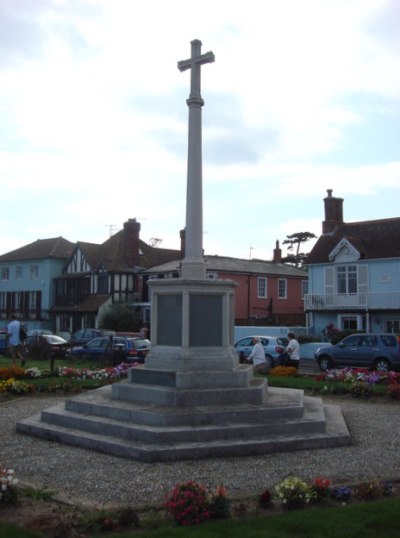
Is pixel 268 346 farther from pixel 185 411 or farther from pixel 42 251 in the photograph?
pixel 42 251

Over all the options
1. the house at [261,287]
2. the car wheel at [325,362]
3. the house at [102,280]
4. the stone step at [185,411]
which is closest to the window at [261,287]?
the house at [261,287]

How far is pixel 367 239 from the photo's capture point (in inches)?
1495

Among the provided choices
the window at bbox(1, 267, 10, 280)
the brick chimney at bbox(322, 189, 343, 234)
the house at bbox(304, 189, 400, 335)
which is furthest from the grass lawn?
the window at bbox(1, 267, 10, 280)

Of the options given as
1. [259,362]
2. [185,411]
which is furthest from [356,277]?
[185,411]

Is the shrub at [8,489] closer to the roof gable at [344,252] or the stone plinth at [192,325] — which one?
the stone plinth at [192,325]

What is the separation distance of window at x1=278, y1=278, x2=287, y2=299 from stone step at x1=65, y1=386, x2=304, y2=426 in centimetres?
3781

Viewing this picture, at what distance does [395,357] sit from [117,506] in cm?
1804

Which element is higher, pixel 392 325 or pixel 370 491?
pixel 392 325

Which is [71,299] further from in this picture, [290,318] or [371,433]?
[371,433]

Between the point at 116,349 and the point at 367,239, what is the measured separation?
65.2ft

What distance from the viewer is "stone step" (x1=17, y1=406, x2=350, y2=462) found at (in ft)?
26.8

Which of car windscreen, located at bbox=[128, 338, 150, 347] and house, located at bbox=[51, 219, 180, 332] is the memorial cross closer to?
car windscreen, located at bbox=[128, 338, 150, 347]

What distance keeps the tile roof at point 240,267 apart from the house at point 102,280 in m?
2.33

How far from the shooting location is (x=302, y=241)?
84062 millimetres
